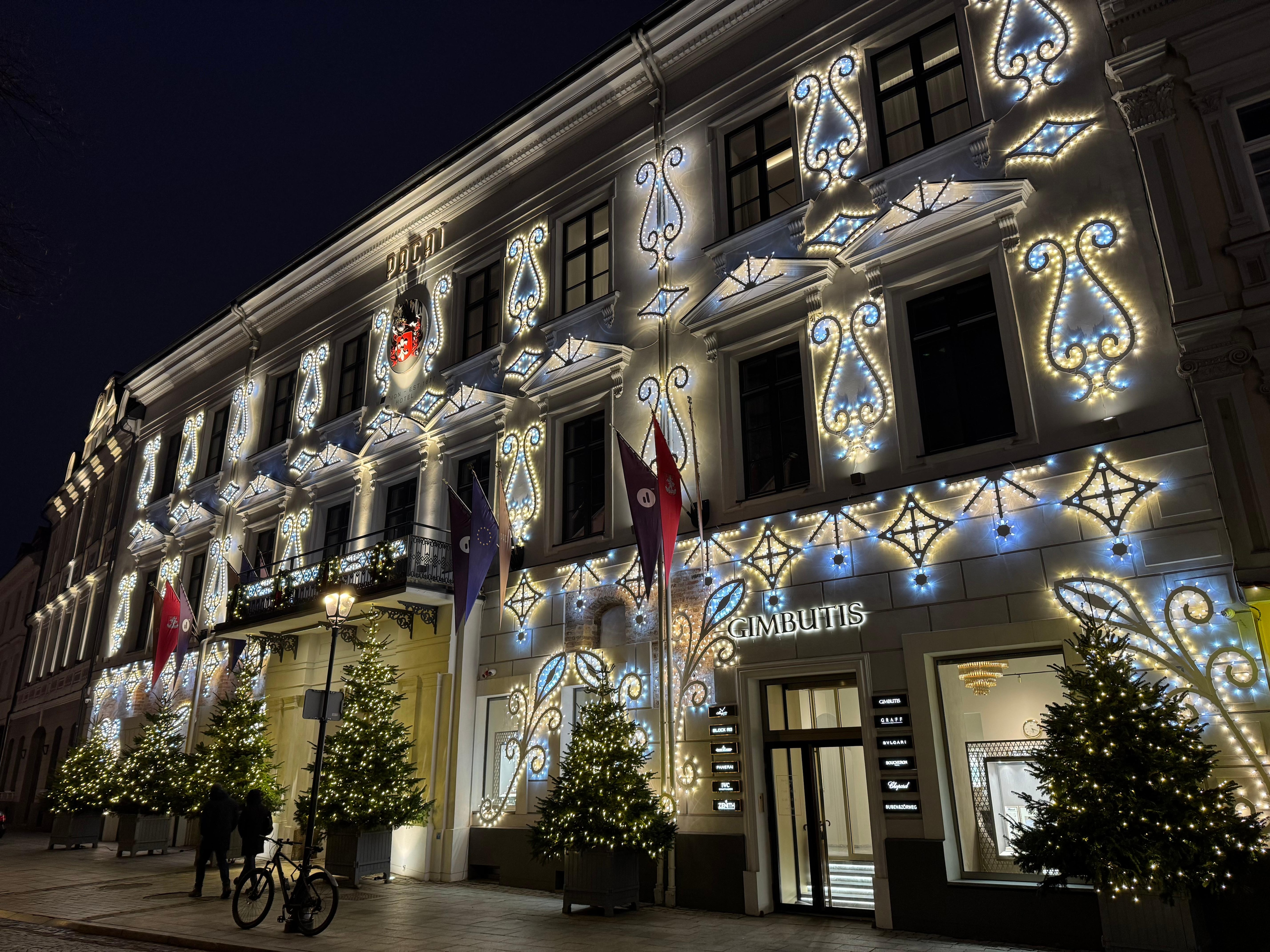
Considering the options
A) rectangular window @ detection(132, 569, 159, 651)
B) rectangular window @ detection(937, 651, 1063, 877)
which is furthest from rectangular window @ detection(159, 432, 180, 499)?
rectangular window @ detection(937, 651, 1063, 877)

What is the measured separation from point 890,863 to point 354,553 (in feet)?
41.2

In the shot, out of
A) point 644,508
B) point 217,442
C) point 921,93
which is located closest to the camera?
point 644,508

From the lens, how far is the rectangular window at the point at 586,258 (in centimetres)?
1773

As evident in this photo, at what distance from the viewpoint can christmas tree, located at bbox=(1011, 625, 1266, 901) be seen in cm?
816

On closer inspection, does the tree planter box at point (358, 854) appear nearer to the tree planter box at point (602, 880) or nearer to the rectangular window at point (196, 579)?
the tree planter box at point (602, 880)

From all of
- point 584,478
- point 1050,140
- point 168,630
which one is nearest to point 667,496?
point 584,478

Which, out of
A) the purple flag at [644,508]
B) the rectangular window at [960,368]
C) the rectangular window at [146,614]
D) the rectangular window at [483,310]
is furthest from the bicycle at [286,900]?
the rectangular window at [146,614]

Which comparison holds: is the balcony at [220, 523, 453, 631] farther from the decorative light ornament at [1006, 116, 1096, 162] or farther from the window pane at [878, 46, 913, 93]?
the decorative light ornament at [1006, 116, 1096, 162]

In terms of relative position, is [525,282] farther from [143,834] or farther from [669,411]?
[143,834]

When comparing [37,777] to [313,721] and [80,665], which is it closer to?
[80,665]

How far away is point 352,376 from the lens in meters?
23.1

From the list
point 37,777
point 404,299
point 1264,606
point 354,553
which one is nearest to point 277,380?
point 404,299

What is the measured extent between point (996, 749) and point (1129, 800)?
2.45 meters

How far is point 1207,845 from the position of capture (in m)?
8.08
